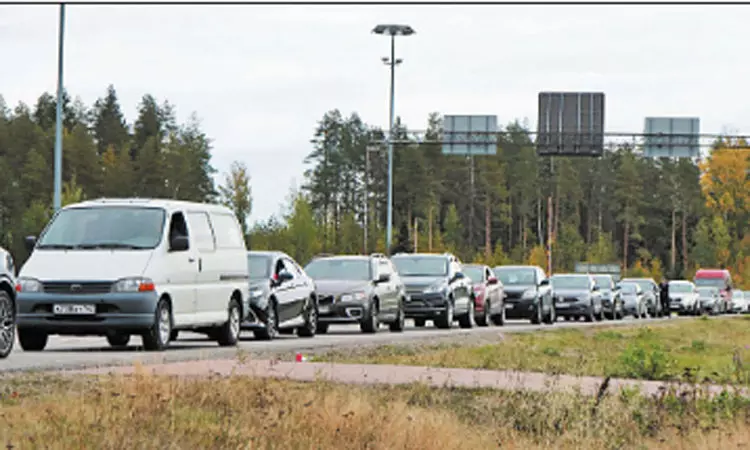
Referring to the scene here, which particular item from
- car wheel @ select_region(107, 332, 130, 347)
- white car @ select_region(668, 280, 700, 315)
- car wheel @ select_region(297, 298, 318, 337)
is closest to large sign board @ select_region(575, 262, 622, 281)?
white car @ select_region(668, 280, 700, 315)

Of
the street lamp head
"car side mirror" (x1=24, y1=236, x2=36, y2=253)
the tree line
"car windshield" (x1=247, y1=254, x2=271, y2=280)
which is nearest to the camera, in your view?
"car side mirror" (x1=24, y1=236, x2=36, y2=253)

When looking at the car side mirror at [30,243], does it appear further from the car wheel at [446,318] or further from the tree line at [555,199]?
the tree line at [555,199]

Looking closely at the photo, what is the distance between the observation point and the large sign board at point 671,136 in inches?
2687

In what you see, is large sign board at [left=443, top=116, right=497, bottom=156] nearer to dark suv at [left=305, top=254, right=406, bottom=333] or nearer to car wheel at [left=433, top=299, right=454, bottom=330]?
car wheel at [left=433, top=299, right=454, bottom=330]

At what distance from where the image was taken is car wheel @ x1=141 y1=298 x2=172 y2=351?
20922 mm

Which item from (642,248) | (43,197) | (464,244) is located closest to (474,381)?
(43,197)

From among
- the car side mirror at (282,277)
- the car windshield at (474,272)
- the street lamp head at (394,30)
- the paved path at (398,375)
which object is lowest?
the paved path at (398,375)

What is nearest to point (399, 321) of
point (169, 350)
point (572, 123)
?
point (169, 350)

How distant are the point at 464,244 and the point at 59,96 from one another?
110 m

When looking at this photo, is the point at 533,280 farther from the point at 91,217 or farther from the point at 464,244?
the point at 464,244

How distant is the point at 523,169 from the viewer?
520 ft

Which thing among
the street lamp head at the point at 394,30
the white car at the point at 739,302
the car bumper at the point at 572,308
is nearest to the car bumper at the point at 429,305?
the car bumper at the point at 572,308

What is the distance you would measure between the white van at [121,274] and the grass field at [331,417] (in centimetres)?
525

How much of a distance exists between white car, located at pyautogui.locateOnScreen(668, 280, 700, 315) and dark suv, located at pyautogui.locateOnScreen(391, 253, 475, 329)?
36.7 m
